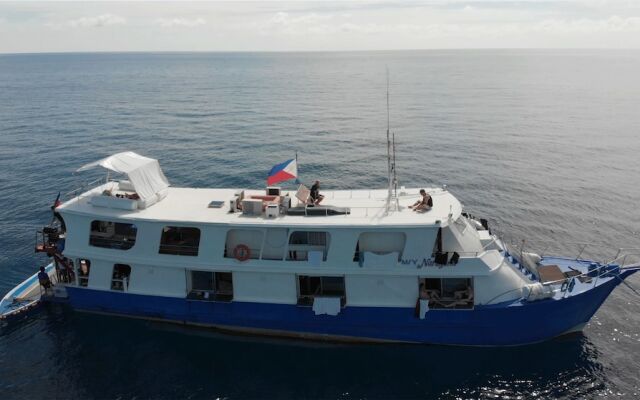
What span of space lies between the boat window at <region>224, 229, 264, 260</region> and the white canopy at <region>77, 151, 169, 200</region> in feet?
14.9

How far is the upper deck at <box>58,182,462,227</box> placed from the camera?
1925cm

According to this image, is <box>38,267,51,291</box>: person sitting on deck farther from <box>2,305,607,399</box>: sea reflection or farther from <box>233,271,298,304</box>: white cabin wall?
<box>233,271,298,304</box>: white cabin wall

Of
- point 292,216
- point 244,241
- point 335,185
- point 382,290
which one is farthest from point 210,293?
point 335,185

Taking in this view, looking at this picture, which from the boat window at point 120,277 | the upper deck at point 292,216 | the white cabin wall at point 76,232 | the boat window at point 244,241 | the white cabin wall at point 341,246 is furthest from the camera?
the boat window at point 120,277

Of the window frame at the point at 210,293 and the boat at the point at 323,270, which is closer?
the boat at the point at 323,270

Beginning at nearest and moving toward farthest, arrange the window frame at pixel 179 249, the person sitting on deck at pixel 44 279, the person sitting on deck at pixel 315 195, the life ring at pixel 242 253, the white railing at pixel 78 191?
the life ring at pixel 242 253, the window frame at pixel 179 249, the person sitting on deck at pixel 315 195, the white railing at pixel 78 191, the person sitting on deck at pixel 44 279

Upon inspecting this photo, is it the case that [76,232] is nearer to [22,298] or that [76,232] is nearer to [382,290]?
[22,298]

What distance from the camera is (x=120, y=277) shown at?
2150 centimetres

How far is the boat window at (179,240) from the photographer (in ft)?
67.5

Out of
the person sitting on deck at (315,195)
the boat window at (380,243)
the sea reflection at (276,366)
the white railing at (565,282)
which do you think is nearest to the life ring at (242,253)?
the person sitting on deck at (315,195)

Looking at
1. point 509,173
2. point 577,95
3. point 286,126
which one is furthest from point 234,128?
point 577,95

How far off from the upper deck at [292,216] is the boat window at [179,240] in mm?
1115

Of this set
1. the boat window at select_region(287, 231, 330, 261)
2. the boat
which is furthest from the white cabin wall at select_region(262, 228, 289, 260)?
the boat window at select_region(287, 231, 330, 261)

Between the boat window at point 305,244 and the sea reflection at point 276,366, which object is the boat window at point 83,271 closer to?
the sea reflection at point 276,366
